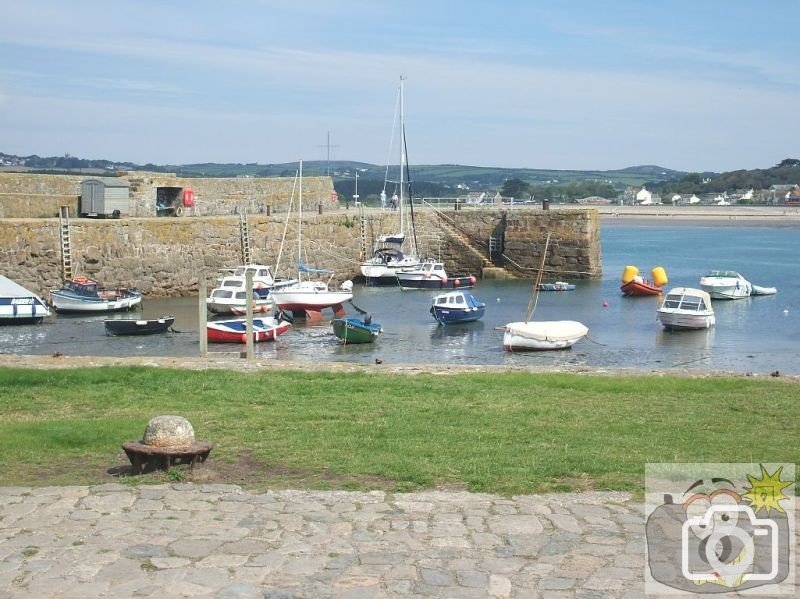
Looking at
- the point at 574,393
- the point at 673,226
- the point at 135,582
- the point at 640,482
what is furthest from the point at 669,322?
the point at 673,226

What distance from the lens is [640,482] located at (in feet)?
31.4

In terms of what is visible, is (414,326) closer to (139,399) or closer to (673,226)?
(139,399)

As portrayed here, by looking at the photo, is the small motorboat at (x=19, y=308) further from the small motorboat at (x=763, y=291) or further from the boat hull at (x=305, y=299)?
the small motorboat at (x=763, y=291)

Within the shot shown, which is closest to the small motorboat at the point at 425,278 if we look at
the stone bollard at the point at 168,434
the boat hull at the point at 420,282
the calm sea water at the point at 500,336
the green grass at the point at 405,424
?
the boat hull at the point at 420,282

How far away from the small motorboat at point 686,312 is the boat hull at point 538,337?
5820mm

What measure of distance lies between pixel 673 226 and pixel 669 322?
11872 cm

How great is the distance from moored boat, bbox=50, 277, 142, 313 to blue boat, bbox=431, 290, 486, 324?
1122cm

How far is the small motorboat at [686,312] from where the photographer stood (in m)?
37.5

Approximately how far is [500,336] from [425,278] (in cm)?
1675

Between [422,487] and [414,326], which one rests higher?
[422,487]

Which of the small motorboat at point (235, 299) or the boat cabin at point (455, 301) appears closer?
the boat cabin at point (455, 301)

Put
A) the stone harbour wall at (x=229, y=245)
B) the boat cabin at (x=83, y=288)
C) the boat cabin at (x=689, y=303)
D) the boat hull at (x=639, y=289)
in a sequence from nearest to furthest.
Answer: the boat cabin at (x=689, y=303) → the boat cabin at (x=83, y=288) → the stone harbour wall at (x=229, y=245) → the boat hull at (x=639, y=289)

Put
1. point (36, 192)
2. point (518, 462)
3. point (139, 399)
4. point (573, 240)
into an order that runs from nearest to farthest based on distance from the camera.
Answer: point (518, 462) → point (139, 399) → point (36, 192) → point (573, 240)

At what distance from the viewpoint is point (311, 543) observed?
26.6 feet
